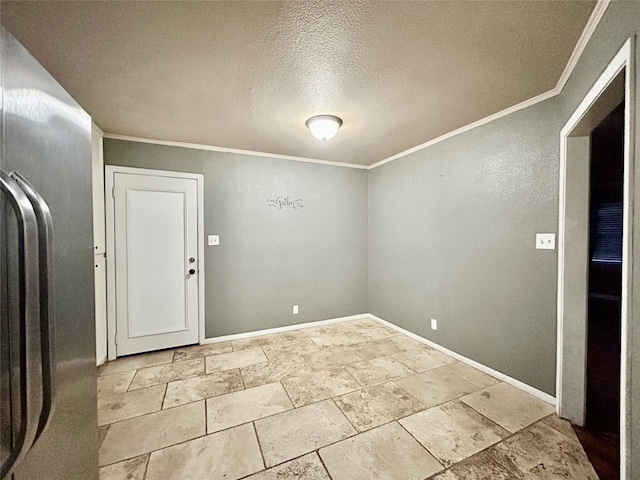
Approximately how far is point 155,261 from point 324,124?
2383 mm

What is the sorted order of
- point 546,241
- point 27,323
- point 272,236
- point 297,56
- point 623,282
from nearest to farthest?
point 27,323 → point 623,282 → point 297,56 → point 546,241 → point 272,236

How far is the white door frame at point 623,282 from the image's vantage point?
3.30ft

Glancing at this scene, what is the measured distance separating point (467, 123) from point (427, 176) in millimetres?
689

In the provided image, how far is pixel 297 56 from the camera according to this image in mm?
1604

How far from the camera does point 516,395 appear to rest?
212cm

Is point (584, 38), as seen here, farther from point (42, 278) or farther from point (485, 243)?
point (42, 278)

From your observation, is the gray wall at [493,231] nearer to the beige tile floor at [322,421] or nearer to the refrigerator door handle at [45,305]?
the beige tile floor at [322,421]

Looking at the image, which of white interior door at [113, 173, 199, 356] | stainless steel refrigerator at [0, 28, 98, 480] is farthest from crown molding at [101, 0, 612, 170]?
stainless steel refrigerator at [0, 28, 98, 480]

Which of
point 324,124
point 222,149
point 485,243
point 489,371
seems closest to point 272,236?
point 222,149

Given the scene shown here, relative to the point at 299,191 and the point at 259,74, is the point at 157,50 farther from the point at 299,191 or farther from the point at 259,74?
the point at 299,191

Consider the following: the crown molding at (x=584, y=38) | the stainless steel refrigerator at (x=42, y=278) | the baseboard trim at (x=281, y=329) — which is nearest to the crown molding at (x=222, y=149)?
the stainless steel refrigerator at (x=42, y=278)

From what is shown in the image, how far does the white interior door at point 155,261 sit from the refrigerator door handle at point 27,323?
8.32ft

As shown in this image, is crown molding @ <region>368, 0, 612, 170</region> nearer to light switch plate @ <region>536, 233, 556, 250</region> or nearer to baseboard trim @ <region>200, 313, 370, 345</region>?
light switch plate @ <region>536, 233, 556, 250</region>

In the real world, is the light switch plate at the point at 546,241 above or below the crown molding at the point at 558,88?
below
